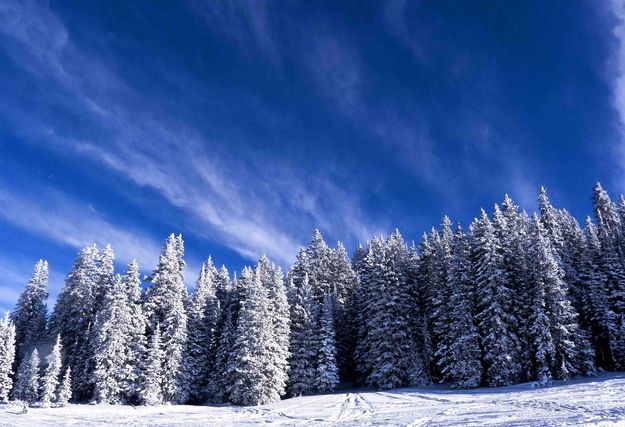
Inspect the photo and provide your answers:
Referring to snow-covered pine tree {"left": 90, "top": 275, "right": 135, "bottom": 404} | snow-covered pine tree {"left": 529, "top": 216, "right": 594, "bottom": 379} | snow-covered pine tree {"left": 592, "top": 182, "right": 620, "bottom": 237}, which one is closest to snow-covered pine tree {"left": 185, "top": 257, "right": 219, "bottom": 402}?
snow-covered pine tree {"left": 90, "top": 275, "right": 135, "bottom": 404}

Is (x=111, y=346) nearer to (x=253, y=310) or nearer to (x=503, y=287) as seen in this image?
(x=253, y=310)

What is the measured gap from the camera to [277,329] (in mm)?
47531

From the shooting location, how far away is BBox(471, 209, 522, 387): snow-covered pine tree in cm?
3884

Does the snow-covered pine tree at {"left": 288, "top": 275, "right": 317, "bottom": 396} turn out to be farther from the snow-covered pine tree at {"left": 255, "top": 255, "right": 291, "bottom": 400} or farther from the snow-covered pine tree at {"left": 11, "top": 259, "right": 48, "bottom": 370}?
the snow-covered pine tree at {"left": 11, "top": 259, "right": 48, "bottom": 370}

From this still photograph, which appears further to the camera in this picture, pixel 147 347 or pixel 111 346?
pixel 147 347

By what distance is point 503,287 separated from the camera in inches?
1634

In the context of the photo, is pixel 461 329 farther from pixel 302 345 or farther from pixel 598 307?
pixel 302 345

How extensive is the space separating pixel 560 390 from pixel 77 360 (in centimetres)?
4974

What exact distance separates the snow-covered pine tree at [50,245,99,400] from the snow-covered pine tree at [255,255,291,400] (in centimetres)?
2056

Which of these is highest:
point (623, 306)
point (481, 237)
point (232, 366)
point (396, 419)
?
point (481, 237)

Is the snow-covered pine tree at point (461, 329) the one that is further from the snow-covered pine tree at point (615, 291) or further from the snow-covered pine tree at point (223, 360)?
the snow-covered pine tree at point (223, 360)

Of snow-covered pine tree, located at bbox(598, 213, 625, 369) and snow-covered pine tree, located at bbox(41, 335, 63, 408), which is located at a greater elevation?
snow-covered pine tree, located at bbox(598, 213, 625, 369)

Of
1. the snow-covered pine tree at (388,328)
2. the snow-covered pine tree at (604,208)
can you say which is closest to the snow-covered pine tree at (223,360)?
the snow-covered pine tree at (388,328)

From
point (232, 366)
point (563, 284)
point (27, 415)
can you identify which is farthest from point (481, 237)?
point (27, 415)
